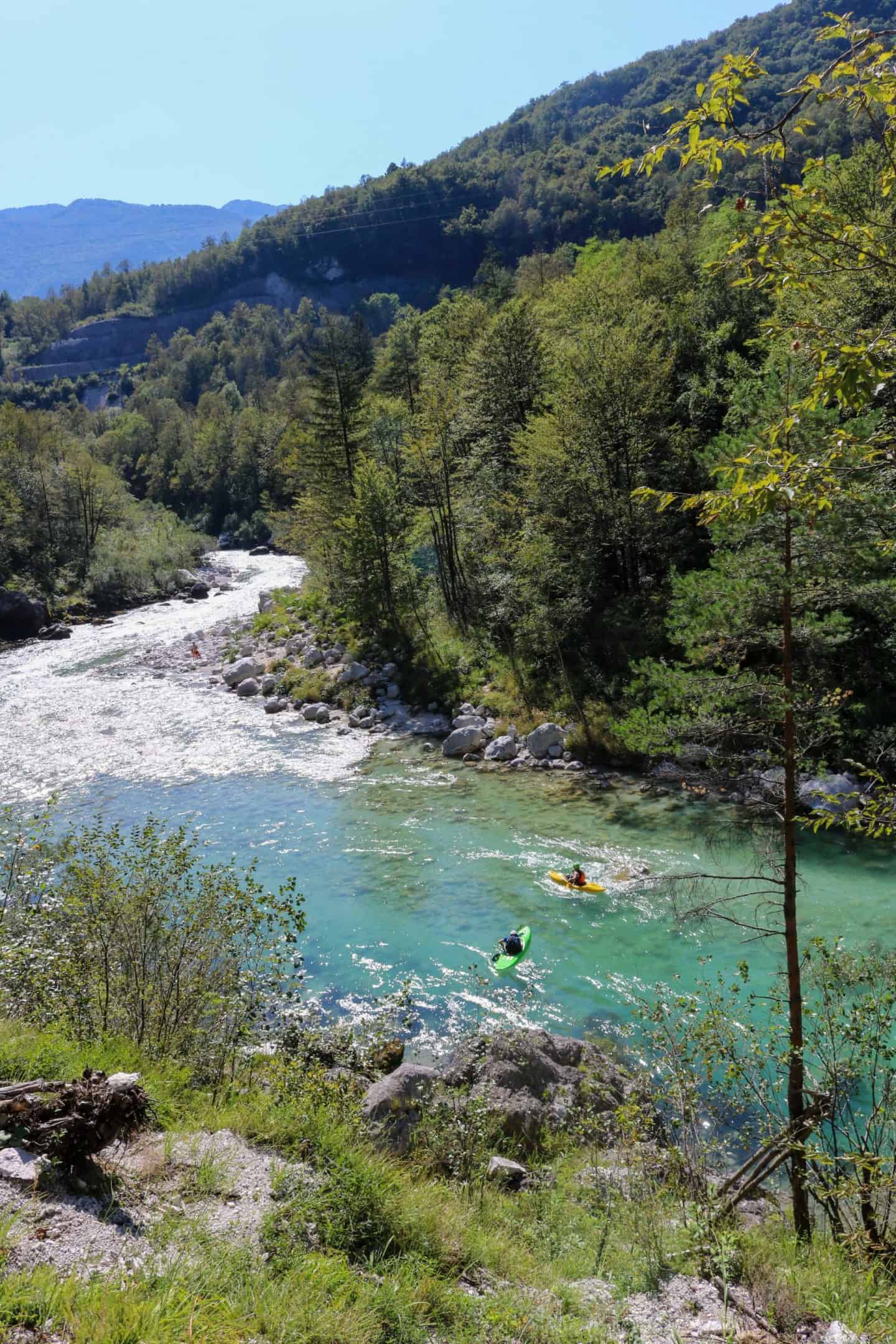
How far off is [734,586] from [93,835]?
782 cm

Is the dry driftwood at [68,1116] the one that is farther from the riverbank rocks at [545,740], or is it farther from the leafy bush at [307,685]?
the leafy bush at [307,685]

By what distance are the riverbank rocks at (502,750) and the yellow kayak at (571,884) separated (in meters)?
6.23

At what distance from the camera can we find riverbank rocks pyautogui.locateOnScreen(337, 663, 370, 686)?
83.2 ft

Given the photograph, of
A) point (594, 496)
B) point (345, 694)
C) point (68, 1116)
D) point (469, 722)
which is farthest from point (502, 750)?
point (68, 1116)

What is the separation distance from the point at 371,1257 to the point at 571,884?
915 centimetres

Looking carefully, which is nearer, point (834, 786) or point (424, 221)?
point (834, 786)

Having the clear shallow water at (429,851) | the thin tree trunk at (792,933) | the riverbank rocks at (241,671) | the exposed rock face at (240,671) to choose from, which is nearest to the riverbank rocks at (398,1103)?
the clear shallow water at (429,851)

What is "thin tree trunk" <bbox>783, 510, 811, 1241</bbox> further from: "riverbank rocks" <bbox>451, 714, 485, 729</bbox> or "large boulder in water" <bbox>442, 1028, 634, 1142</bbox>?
"riverbank rocks" <bbox>451, 714, 485, 729</bbox>

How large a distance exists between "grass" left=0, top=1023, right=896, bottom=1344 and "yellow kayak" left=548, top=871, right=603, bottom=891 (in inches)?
246

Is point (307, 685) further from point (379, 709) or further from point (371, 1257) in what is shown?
point (371, 1257)

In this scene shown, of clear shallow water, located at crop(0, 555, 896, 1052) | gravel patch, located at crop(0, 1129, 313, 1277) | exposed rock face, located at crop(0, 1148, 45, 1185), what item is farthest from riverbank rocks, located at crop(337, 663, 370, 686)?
exposed rock face, located at crop(0, 1148, 45, 1185)

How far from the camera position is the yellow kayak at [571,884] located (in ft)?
42.6

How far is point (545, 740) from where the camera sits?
63.7 ft

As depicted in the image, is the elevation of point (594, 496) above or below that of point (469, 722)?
above
